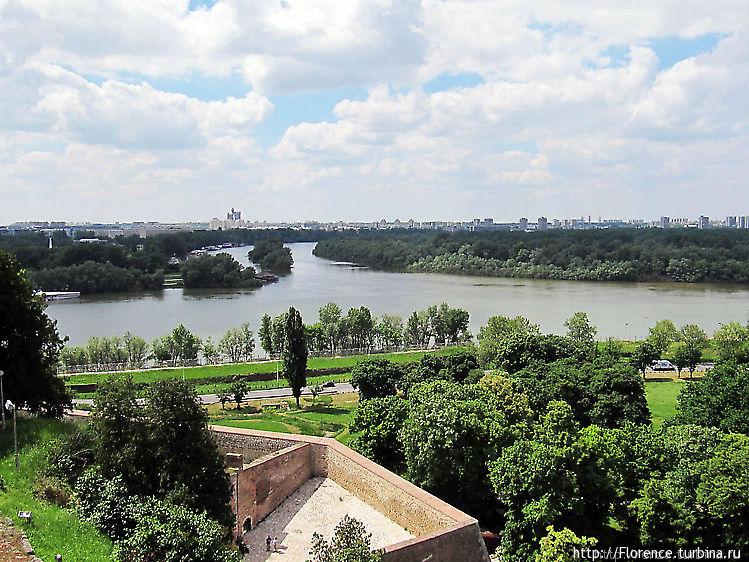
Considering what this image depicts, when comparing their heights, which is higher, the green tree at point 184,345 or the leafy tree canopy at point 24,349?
the leafy tree canopy at point 24,349

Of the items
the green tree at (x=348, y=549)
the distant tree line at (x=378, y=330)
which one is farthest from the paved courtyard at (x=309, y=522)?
the distant tree line at (x=378, y=330)

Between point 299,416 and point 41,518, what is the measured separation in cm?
1112

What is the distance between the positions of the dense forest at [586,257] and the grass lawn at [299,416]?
4450cm

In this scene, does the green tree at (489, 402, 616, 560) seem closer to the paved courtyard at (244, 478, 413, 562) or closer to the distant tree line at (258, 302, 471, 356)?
the paved courtyard at (244, 478, 413, 562)

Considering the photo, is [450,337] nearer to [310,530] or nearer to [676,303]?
[676,303]

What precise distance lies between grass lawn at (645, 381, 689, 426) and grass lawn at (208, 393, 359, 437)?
353 inches

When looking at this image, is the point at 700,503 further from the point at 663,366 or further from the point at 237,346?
the point at 237,346

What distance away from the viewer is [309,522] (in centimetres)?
1030

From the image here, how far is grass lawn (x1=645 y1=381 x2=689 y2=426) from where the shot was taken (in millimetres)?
18234

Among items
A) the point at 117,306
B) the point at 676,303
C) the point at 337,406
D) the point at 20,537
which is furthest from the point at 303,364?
the point at 676,303

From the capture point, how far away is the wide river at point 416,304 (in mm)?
37031

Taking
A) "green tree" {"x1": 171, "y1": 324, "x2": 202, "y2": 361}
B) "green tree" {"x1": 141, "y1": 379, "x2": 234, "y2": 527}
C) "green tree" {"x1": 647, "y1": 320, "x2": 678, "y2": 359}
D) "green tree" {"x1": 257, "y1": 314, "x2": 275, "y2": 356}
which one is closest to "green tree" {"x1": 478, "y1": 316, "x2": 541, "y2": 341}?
"green tree" {"x1": 647, "y1": 320, "x2": 678, "y2": 359}

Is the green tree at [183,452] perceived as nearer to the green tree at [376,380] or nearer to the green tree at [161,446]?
the green tree at [161,446]

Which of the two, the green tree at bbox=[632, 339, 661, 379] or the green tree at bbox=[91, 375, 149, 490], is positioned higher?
the green tree at bbox=[91, 375, 149, 490]
